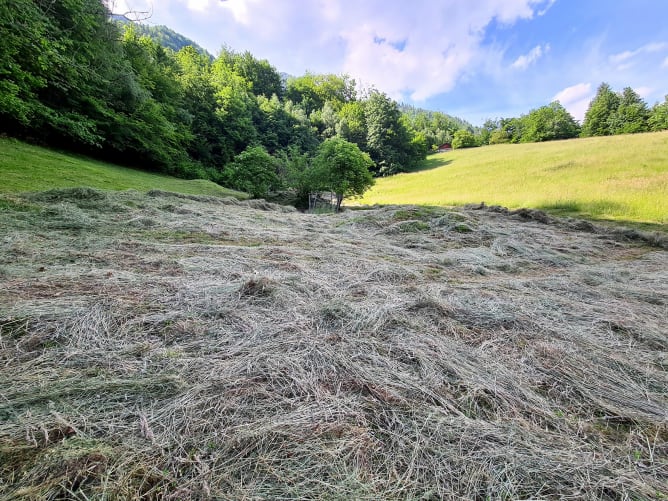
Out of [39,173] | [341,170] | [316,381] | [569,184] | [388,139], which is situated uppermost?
[388,139]

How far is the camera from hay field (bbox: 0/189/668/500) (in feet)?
3.34

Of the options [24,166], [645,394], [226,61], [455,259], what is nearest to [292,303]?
[645,394]

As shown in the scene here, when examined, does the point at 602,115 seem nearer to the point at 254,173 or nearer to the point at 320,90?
the point at 320,90

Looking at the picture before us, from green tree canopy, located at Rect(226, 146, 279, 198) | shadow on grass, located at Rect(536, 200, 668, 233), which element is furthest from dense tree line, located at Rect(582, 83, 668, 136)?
green tree canopy, located at Rect(226, 146, 279, 198)

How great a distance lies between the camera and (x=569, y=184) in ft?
42.2

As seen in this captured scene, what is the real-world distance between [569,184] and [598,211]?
4.95 metres

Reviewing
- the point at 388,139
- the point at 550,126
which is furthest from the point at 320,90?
the point at 550,126

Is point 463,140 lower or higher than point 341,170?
higher

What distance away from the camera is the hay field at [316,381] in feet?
3.34

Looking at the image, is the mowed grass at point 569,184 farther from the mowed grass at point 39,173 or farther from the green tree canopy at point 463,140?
the green tree canopy at point 463,140

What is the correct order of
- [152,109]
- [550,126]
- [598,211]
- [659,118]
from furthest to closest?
[550,126]
[659,118]
[152,109]
[598,211]

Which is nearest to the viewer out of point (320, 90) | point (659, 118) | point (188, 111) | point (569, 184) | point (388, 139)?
point (569, 184)

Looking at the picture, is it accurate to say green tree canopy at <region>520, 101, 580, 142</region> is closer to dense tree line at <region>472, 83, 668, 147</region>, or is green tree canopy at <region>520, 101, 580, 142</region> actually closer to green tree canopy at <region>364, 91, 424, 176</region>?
dense tree line at <region>472, 83, 668, 147</region>

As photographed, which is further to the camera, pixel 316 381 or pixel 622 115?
pixel 622 115
